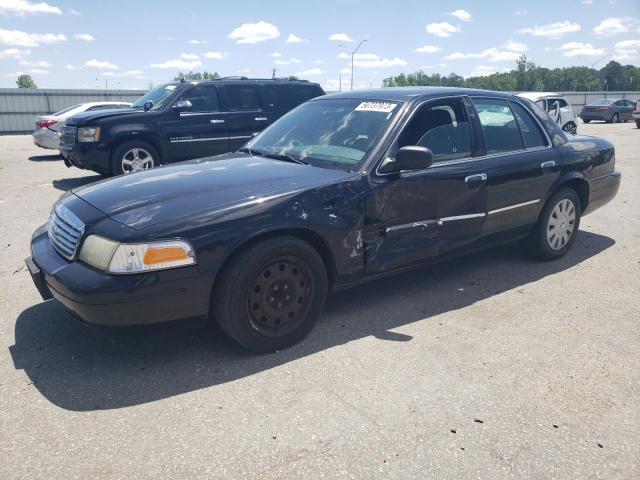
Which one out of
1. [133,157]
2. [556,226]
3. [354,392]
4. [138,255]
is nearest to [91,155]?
[133,157]

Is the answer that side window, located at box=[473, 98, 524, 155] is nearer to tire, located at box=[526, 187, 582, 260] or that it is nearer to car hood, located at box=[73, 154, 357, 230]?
tire, located at box=[526, 187, 582, 260]

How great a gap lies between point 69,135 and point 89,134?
1.90ft

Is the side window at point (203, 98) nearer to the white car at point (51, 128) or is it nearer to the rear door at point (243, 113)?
the rear door at point (243, 113)

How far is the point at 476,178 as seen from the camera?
14.0ft

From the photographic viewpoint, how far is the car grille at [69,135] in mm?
8711

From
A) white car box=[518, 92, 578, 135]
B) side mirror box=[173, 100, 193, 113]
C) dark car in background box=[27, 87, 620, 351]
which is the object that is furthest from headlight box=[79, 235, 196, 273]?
white car box=[518, 92, 578, 135]

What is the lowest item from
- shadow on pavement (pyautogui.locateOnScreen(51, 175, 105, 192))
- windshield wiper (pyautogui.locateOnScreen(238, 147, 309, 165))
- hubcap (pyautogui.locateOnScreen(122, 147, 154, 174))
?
shadow on pavement (pyautogui.locateOnScreen(51, 175, 105, 192))

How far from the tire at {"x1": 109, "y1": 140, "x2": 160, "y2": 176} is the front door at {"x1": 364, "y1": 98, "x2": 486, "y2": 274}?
5.89 meters

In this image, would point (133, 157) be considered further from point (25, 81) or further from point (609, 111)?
point (25, 81)

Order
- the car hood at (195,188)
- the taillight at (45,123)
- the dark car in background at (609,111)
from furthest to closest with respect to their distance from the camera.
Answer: the dark car in background at (609,111) → the taillight at (45,123) → the car hood at (195,188)

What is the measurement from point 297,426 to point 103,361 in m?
1.35

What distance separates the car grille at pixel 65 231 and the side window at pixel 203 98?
608 centimetres

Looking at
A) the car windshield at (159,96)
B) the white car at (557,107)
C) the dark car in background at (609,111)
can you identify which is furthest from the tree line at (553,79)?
the car windshield at (159,96)

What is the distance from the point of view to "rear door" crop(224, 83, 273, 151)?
9.52 m
